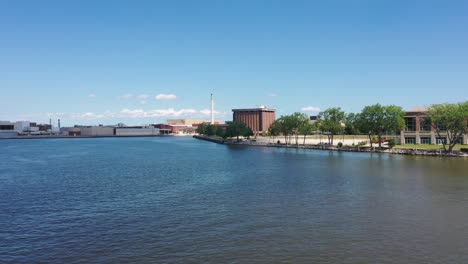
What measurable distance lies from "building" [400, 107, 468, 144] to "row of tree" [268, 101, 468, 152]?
3.00m

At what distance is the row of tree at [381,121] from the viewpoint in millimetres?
104750

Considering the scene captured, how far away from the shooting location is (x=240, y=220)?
37.8m

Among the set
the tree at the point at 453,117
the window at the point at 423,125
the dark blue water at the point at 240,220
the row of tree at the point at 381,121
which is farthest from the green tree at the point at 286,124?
the dark blue water at the point at 240,220

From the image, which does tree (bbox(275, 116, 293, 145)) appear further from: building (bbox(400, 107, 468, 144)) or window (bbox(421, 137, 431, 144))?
window (bbox(421, 137, 431, 144))

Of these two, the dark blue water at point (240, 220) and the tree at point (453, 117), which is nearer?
the dark blue water at point (240, 220)

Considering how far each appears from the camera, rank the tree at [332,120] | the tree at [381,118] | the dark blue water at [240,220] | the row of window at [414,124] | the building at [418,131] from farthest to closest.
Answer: the tree at [332,120] → the row of window at [414,124] → the building at [418,131] → the tree at [381,118] → the dark blue water at [240,220]

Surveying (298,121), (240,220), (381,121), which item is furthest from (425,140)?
(240,220)

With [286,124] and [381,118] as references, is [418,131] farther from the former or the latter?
[286,124]

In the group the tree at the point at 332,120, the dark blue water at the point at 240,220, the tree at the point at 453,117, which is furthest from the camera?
the tree at the point at 332,120

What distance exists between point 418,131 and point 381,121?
55.1ft

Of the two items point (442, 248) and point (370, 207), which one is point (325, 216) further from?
point (442, 248)

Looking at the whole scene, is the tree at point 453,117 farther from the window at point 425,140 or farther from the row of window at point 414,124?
the window at point 425,140

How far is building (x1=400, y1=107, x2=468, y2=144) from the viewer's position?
12912 centimetres

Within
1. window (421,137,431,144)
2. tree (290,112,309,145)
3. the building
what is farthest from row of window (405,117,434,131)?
tree (290,112,309,145)
